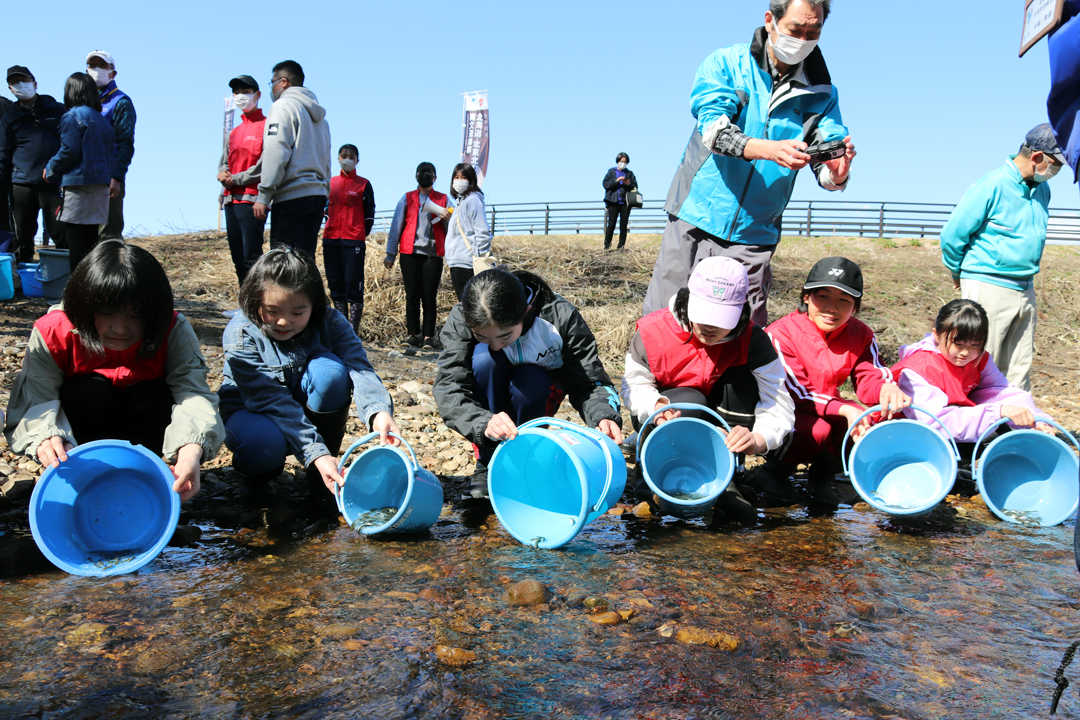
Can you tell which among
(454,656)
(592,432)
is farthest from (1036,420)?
(454,656)

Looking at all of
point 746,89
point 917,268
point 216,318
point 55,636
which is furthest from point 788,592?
point 917,268

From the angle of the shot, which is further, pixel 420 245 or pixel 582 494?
pixel 420 245

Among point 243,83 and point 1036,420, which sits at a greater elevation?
point 243,83

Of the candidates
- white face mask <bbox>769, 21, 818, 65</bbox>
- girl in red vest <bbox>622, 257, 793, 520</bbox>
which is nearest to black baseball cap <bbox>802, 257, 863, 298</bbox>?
girl in red vest <bbox>622, 257, 793, 520</bbox>

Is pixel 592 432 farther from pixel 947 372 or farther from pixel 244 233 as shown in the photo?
pixel 244 233

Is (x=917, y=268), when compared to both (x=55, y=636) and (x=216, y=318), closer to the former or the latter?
(x=216, y=318)

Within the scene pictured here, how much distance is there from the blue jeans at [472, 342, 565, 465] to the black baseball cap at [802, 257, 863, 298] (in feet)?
3.94

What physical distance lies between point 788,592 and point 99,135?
5386mm

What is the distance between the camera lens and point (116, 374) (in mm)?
2744

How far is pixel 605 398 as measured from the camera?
3.16 m

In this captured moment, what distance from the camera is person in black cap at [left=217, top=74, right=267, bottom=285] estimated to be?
536 cm

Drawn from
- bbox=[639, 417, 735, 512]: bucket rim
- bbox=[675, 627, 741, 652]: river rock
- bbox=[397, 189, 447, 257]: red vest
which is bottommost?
bbox=[675, 627, 741, 652]: river rock

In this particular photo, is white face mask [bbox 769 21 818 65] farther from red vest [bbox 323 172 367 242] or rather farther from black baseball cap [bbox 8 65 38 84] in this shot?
black baseball cap [bbox 8 65 38 84]

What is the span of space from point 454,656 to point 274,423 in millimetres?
1371
